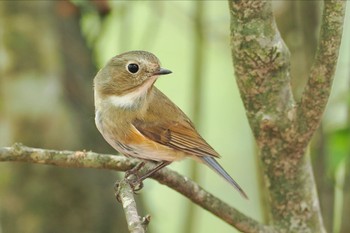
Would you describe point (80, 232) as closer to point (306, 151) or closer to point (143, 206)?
point (143, 206)

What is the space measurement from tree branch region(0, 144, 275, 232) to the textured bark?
0.18 meters

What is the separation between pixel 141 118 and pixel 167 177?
68 cm

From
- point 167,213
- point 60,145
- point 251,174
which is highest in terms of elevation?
point 60,145

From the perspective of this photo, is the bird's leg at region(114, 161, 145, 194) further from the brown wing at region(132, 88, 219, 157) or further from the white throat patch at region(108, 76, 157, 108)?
the white throat patch at region(108, 76, 157, 108)

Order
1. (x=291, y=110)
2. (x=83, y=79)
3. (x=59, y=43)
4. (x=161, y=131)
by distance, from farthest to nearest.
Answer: (x=83, y=79) → (x=59, y=43) → (x=161, y=131) → (x=291, y=110)

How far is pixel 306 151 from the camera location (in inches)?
147

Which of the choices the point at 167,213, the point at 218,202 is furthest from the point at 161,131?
the point at 167,213

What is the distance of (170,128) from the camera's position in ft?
14.4

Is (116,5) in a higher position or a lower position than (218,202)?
higher

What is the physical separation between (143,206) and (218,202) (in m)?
2.00

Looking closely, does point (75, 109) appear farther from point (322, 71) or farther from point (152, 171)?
point (322, 71)

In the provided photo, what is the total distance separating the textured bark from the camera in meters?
3.38

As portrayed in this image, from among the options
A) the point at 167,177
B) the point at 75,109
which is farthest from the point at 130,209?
the point at 75,109

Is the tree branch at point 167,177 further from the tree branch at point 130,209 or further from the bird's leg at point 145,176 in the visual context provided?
the tree branch at point 130,209
